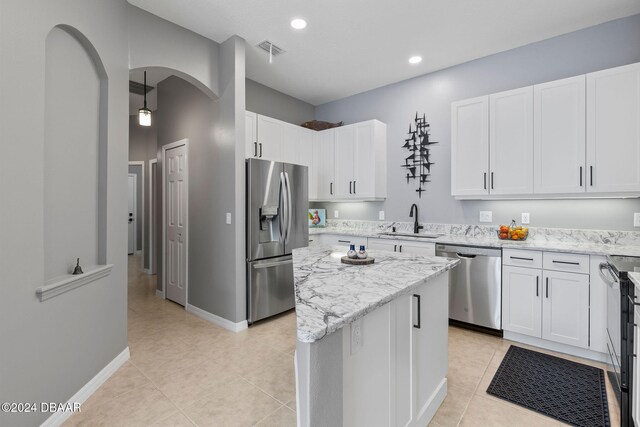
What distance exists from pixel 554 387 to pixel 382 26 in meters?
3.34

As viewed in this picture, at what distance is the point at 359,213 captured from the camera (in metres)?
4.70

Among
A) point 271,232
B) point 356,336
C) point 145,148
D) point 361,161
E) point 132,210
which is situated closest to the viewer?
point 356,336

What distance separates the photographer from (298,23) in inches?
115

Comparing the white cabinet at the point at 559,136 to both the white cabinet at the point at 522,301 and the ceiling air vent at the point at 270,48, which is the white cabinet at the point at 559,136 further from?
the ceiling air vent at the point at 270,48

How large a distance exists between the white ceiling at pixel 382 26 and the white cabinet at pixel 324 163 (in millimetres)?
1029

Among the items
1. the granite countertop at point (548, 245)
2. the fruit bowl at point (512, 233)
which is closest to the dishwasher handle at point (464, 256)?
the granite countertop at point (548, 245)

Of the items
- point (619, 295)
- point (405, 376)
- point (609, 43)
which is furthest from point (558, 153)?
point (405, 376)

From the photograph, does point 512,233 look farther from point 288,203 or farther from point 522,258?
point 288,203

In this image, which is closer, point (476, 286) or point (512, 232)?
point (476, 286)

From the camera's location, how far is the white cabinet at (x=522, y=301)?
2.75m

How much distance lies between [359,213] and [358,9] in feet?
8.90

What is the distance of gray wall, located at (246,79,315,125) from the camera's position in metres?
4.23

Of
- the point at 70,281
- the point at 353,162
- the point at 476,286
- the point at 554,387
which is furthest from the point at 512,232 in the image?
the point at 70,281

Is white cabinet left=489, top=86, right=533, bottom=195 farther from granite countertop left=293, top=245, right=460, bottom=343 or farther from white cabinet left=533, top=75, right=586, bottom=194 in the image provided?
granite countertop left=293, top=245, right=460, bottom=343
